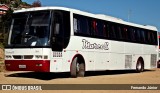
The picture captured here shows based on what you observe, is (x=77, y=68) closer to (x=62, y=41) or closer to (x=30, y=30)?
(x=62, y=41)

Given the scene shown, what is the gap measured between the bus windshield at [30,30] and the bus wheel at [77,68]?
2.39 meters

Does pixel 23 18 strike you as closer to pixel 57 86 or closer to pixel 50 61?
pixel 50 61

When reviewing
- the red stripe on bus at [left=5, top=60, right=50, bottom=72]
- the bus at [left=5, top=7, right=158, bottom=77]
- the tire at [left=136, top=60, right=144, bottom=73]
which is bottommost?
the tire at [left=136, top=60, right=144, bottom=73]

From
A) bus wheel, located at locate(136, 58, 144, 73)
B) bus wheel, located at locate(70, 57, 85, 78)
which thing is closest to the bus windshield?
bus wheel, located at locate(70, 57, 85, 78)

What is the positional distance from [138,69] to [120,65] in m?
3.33

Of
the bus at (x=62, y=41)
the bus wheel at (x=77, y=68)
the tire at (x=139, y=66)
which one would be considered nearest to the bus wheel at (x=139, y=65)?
the tire at (x=139, y=66)

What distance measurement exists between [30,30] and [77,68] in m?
3.28

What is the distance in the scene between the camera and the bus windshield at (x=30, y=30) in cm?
1712

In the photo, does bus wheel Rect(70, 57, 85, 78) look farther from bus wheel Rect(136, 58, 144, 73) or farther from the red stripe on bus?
bus wheel Rect(136, 58, 144, 73)

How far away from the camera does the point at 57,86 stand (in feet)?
46.2

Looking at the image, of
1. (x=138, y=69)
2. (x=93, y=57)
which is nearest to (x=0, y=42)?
(x=138, y=69)

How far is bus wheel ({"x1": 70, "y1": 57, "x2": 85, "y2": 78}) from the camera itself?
1884 cm

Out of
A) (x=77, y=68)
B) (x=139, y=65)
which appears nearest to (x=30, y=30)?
(x=77, y=68)

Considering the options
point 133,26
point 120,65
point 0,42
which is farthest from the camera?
point 0,42
